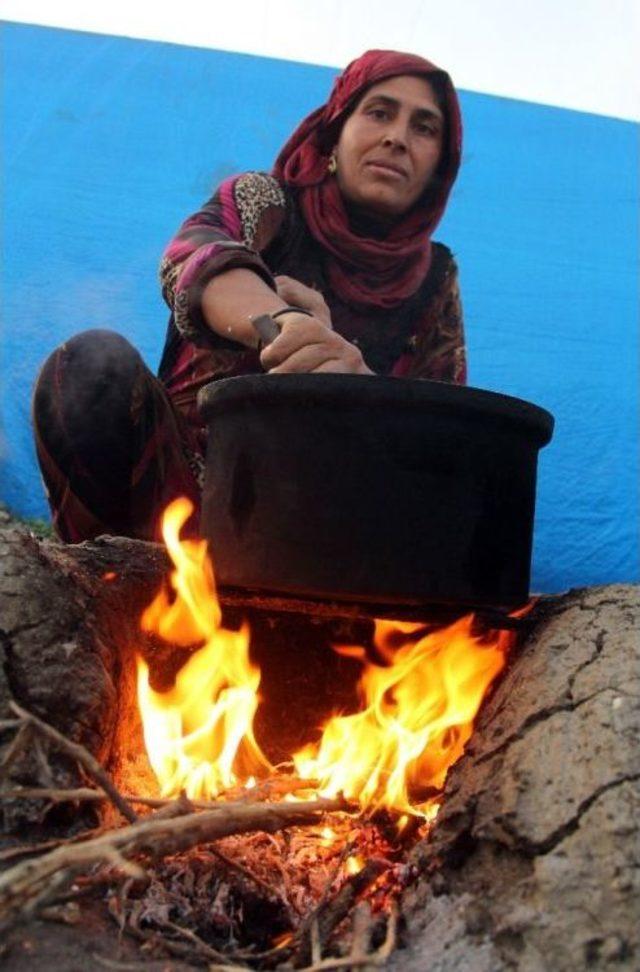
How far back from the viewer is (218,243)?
1.87m

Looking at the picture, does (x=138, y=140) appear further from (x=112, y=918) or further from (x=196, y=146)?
(x=112, y=918)

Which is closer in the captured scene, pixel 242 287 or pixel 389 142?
pixel 242 287

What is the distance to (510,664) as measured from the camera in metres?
1.60

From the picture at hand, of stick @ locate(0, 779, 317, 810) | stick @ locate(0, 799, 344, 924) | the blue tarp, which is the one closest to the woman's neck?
stick @ locate(0, 779, 317, 810)

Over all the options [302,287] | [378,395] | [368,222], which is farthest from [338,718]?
[368,222]

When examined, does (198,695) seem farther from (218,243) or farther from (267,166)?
(267,166)

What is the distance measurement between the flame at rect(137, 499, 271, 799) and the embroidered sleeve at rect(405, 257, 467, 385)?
1126 millimetres

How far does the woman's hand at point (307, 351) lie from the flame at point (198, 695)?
340 millimetres

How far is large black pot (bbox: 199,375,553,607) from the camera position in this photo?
53.9 inches

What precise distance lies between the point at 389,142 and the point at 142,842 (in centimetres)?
199

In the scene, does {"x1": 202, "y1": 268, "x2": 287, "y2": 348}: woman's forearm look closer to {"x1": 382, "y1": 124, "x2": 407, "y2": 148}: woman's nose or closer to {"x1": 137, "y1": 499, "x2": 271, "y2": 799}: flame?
{"x1": 137, "y1": 499, "x2": 271, "y2": 799}: flame

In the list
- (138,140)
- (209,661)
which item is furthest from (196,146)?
(209,661)

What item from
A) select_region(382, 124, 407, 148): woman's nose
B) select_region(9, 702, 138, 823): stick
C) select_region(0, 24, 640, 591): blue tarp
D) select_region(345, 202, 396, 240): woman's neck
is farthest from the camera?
select_region(0, 24, 640, 591): blue tarp

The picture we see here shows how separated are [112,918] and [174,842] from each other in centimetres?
12
